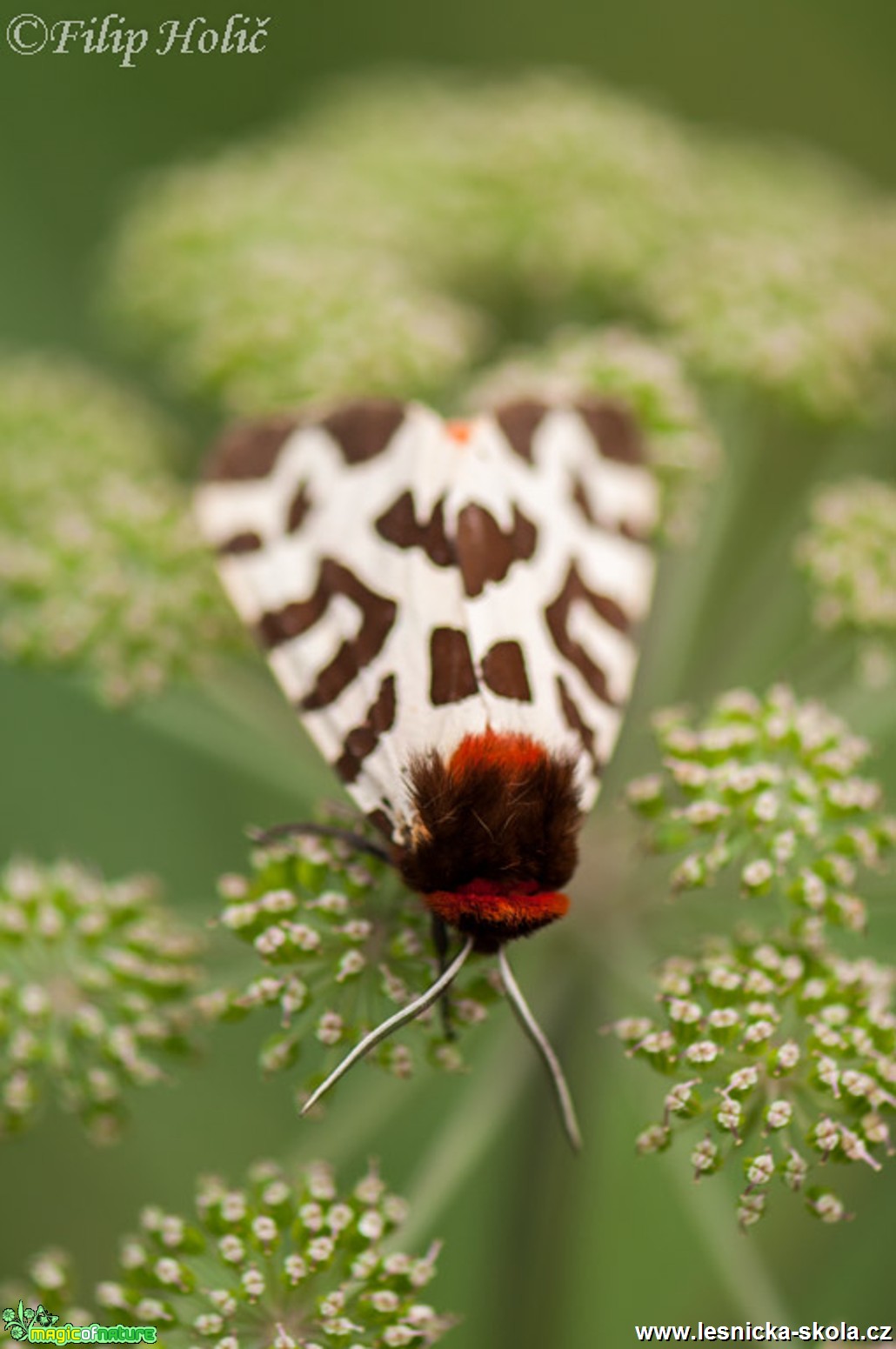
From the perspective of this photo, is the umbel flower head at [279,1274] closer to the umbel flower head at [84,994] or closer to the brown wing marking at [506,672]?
the umbel flower head at [84,994]

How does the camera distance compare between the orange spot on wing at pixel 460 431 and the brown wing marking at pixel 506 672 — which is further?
the orange spot on wing at pixel 460 431

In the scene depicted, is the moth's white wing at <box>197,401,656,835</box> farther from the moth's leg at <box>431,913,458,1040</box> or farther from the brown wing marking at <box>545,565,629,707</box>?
the moth's leg at <box>431,913,458,1040</box>

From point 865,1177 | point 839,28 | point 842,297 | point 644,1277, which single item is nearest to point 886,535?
point 842,297

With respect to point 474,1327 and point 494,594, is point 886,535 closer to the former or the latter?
point 494,594

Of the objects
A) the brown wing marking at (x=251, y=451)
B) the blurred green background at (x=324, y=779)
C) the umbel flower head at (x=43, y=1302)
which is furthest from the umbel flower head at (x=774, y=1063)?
the brown wing marking at (x=251, y=451)

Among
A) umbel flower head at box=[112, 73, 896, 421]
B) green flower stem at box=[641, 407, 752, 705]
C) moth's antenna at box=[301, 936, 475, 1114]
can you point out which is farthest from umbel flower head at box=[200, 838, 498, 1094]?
umbel flower head at box=[112, 73, 896, 421]

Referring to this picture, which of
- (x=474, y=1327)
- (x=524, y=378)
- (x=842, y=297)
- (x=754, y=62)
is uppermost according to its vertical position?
(x=754, y=62)
